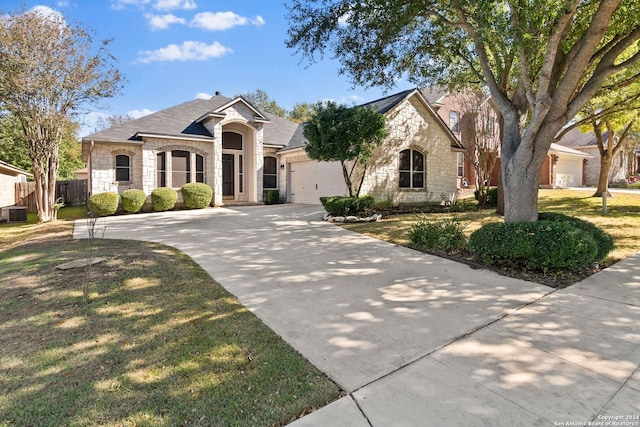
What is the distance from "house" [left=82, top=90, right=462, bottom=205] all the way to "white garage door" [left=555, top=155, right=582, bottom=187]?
15859 millimetres

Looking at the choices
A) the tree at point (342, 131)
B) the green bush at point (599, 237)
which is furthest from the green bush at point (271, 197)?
the green bush at point (599, 237)

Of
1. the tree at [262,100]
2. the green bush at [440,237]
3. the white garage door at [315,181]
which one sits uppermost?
the tree at [262,100]

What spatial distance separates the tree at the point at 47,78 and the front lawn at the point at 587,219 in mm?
12424

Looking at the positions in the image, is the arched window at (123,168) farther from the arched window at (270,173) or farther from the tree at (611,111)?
the tree at (611,111)

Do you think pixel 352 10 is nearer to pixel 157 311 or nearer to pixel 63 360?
pixel 157 311

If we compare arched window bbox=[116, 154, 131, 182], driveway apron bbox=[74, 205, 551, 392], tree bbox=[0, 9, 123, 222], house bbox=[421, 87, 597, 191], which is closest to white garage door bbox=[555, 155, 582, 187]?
house bbox=[421, 87, 597, 191]

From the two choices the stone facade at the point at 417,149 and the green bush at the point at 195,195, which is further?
the green bush at the point at 195,195

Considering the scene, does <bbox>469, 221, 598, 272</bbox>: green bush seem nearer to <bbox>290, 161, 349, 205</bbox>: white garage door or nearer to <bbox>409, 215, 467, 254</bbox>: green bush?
<bbox>409, 215, 467, 254</bbox>: green bush

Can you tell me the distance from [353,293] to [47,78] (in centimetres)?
1492

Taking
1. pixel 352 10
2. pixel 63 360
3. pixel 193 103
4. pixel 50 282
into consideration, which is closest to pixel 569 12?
pixel 352 10

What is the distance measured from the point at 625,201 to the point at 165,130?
2264 centimetres

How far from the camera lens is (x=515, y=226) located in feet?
20.5

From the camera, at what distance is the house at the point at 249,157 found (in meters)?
15.3

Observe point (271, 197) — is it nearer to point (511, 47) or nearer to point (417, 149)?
point (417, 149)
